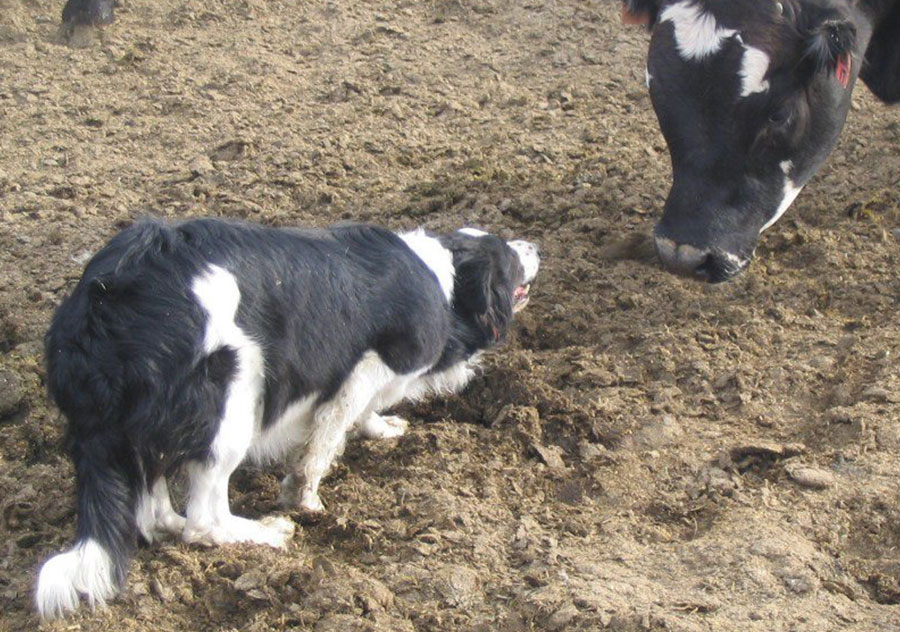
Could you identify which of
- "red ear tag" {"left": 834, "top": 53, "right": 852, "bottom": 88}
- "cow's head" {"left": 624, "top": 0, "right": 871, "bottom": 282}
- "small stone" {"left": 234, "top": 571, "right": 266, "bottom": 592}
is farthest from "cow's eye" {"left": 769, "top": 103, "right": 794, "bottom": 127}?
"small stone" {"left": 234, "top": 571, "right": 266, "bottom": 592}

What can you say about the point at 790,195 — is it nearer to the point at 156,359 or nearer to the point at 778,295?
the point at 778,295

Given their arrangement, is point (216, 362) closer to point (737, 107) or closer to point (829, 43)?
point (737, 107)

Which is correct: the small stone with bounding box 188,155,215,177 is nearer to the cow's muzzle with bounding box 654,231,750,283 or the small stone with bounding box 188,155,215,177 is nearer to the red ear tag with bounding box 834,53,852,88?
the cow's muzzle with bounding box 654,231,750,283

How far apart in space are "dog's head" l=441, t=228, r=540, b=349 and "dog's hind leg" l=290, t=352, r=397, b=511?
671 millimetres

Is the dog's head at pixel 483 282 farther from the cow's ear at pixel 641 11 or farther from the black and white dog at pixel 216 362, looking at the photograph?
the cow's ear at pixel 641 11

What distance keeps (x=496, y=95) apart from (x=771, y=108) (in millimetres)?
3244

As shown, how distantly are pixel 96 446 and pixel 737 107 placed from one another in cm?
333

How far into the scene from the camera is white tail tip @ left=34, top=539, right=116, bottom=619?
13.1ft

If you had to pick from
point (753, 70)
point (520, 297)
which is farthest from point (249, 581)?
point (753, 70)

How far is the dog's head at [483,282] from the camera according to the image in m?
5.56

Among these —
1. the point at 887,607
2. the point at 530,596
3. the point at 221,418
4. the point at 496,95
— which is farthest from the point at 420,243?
the point at 496,95

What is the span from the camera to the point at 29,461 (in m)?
5.32

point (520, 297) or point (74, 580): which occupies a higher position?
point (520, 297)

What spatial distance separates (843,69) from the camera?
576 cm
